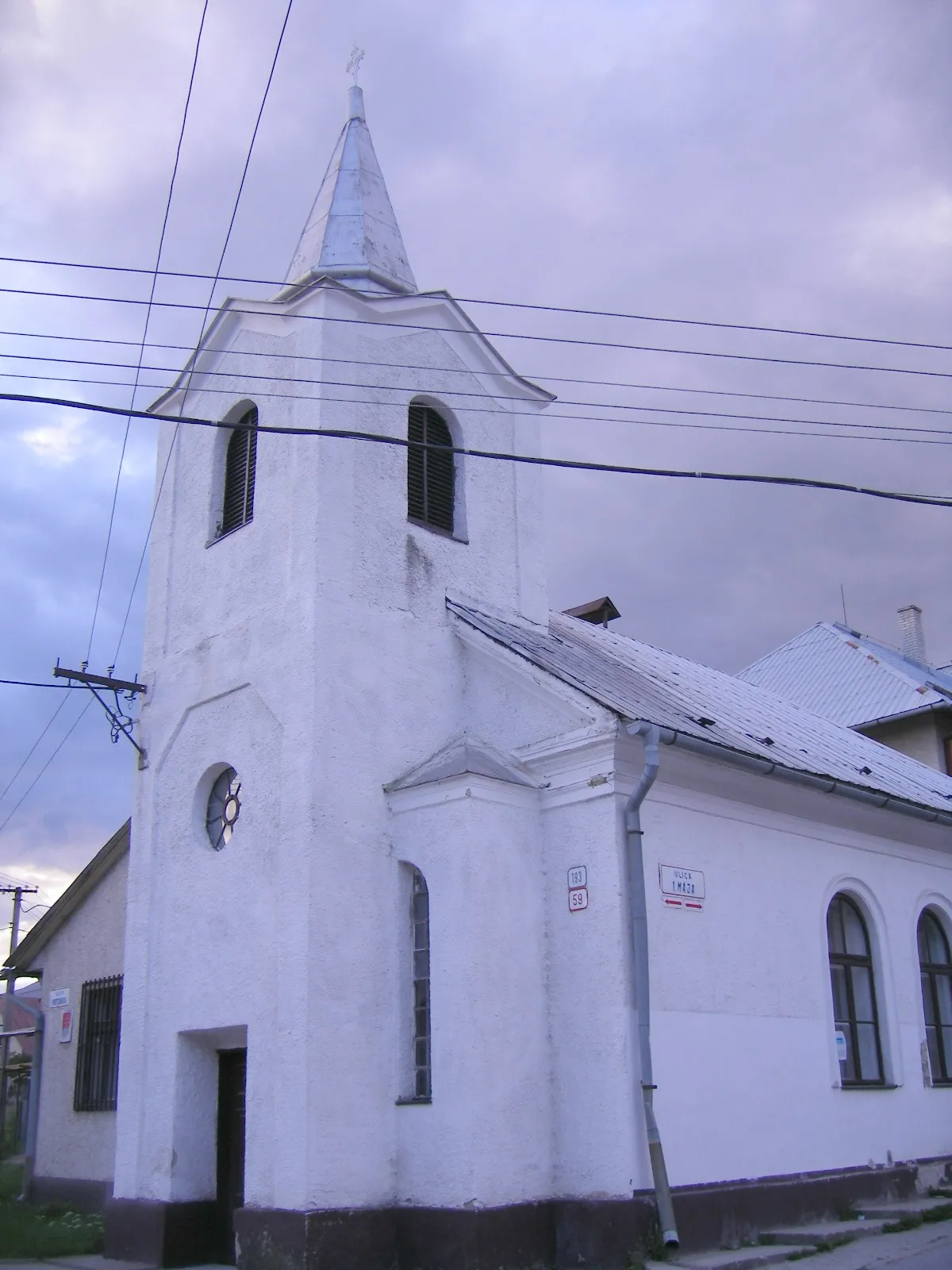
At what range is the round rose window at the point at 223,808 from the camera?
11828 millimetres

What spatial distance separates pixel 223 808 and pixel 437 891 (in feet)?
8.49

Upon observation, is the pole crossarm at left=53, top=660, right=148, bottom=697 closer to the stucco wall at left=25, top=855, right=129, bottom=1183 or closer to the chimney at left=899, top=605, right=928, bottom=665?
the stucco wall at left=25, top=855, right=129, bottom=1183

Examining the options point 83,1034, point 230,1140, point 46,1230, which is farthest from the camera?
point 83,1034

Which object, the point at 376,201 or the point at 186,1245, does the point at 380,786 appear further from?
the point at 376,201

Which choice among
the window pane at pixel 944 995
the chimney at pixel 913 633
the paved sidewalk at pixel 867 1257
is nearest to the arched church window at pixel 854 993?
the window pane at pixel 944 995

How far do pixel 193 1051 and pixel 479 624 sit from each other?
4757 millimetres

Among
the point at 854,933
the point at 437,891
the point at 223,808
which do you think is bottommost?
the point at 854,933

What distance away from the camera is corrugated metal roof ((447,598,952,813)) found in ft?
39.5

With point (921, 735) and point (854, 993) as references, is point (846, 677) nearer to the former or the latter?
point (921, 735)

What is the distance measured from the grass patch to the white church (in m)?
1.09

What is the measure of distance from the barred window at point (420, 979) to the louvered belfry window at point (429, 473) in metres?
3.83

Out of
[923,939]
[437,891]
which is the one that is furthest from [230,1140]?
[923,939]

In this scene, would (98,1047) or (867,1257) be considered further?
(98,1047)

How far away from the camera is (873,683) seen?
1008 inches
